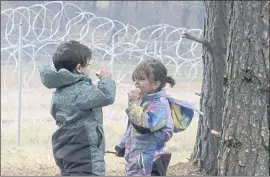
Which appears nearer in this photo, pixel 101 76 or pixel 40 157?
pixel 101 76

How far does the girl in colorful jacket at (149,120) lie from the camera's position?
388 cm

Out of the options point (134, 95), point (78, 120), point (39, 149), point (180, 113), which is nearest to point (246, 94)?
point (180, 113)

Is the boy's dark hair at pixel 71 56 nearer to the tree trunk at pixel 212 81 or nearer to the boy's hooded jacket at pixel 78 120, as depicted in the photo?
the boy's hooded jacket at pixel 78 120

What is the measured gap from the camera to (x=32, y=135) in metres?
10.3

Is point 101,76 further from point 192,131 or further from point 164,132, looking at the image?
point 192,131

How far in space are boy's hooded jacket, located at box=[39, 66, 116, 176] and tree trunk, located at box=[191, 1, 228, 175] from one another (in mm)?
3053

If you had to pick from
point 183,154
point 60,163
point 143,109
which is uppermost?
point 143,109

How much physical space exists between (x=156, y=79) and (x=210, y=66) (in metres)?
2.95

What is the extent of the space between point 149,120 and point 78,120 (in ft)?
1.30

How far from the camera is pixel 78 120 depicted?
3.77 metres

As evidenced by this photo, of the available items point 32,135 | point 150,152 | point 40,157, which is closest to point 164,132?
point 150,152

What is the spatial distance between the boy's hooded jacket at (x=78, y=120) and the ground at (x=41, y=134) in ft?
11.1

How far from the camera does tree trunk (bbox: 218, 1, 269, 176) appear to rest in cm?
397

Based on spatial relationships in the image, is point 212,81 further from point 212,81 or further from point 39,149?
point 39,149
